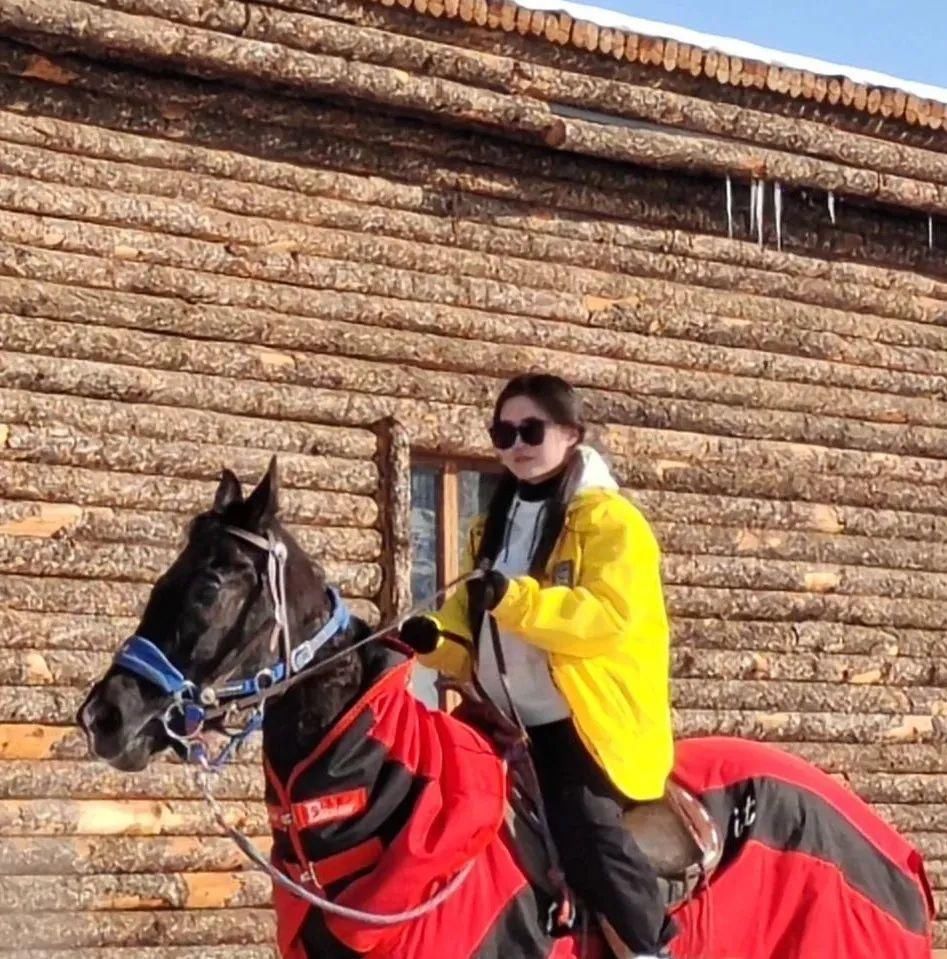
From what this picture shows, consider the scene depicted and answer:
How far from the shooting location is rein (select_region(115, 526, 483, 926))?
4.84 m

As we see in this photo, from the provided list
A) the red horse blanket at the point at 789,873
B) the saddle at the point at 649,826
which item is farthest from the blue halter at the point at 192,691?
the red horse blanket at the point at 789,873

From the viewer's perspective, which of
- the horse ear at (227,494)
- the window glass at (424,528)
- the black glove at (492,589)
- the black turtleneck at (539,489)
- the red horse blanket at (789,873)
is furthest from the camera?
the window glass at (424,528)

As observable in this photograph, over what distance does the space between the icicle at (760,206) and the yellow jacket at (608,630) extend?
5.74 metres

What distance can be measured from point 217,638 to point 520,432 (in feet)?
3.73

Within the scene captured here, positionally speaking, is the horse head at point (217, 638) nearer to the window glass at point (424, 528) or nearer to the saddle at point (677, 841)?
the saddle at point (677, 841)

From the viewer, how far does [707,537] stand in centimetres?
1084

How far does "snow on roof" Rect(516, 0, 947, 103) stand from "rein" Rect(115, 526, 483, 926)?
17.8 feet

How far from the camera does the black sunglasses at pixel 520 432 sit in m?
5.68

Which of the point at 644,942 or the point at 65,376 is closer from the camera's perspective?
the point at 644,942

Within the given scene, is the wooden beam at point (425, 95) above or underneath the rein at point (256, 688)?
above

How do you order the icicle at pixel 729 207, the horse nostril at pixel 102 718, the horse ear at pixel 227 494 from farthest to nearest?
1. the icicle at pixel 729 207
2. the horse ear at pixel 227 494
3. the horse nostril at pixel 102 718

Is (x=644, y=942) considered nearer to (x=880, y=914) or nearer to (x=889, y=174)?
(x=880, y=914)

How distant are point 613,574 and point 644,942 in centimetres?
92

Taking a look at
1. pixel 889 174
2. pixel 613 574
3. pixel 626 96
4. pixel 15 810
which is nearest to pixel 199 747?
pixel 613 574
